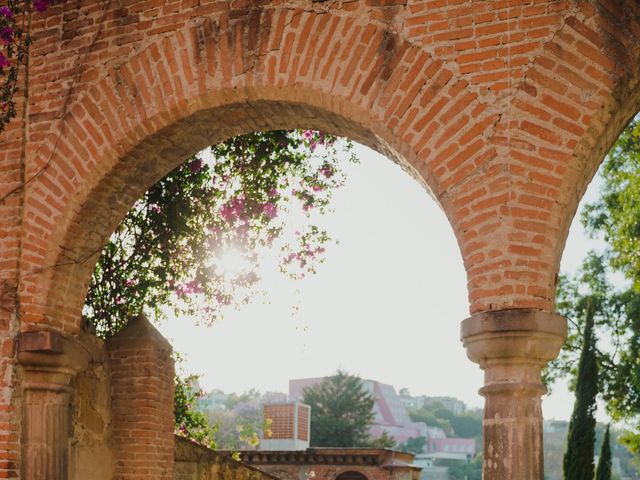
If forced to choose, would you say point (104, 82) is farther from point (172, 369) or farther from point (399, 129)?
point (172, 369)

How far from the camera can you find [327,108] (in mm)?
5031

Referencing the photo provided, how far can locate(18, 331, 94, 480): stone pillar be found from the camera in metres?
5.55

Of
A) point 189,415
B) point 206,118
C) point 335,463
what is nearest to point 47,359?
point 206,118

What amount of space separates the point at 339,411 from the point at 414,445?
5383 cm

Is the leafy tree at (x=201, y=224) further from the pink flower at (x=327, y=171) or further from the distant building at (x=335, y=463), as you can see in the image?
the distant building at (x=335, y=463)

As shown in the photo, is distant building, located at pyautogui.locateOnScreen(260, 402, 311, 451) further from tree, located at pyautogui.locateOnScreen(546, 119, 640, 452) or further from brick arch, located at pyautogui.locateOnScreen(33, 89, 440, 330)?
brick arch, located at pyautogui.locateOnScreen(33, 89, 440, 330)

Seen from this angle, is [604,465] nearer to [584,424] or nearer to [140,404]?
[584,424]

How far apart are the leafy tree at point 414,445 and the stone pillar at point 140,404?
88.9 m

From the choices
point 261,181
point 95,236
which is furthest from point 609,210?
point 95,236

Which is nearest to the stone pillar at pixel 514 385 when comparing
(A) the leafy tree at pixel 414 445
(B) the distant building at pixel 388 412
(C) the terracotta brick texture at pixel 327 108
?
(C) the terracotta brick texture at pixel 327 108

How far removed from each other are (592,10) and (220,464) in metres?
6.97

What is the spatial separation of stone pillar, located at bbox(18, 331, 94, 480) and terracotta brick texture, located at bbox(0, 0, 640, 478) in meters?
0.10

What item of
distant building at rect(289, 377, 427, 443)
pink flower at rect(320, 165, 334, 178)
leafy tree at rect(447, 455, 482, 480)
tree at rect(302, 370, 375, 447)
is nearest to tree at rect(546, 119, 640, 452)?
pink flower at rect(320, 165, 334, 178)

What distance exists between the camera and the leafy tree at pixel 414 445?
305ft
